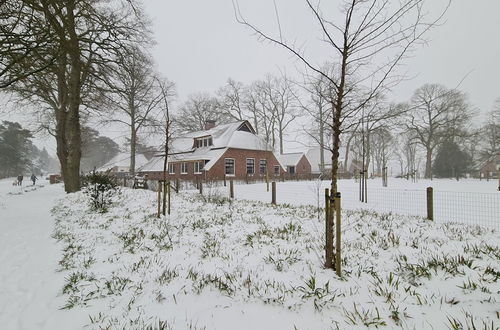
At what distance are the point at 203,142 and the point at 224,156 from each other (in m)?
5.34

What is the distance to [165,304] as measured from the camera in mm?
3082

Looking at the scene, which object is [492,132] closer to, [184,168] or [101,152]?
[184,168]

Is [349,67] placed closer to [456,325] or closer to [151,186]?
[456,325]

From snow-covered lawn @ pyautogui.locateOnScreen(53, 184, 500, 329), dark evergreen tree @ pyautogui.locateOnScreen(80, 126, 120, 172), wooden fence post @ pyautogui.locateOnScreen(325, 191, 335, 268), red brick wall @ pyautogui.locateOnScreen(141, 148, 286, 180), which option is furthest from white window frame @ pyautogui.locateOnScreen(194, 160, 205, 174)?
dark evergreen tree @ pyautogui.locateOnScreen(80, 126, 120, 172)

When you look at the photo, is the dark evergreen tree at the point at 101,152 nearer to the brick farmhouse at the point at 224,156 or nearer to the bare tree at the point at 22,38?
the brick farmhouse at the point at 224,156

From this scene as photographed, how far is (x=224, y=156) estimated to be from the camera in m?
30.0

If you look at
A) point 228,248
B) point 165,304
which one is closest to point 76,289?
point 165,304

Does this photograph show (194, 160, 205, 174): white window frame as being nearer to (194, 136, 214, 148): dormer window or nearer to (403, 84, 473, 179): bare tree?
(194, 136, 214, 148): dormer window

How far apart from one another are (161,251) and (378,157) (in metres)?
66.1

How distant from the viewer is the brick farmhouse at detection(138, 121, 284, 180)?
97.7 ft

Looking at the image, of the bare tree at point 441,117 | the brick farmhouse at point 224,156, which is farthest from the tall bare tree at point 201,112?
the bare tree at point 441,117

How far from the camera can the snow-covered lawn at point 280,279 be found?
2641 mm

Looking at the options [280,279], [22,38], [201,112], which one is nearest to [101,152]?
[201,112]

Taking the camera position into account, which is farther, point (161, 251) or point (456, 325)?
point (161, 251)
